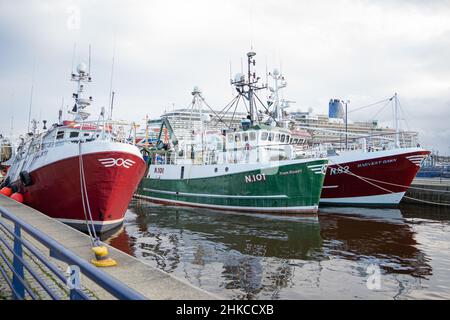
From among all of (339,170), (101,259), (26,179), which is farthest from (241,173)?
(101,259)

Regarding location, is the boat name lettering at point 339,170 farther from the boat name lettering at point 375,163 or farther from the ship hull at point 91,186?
the ship hull at point 91,186

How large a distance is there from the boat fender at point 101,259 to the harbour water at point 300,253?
8.37 ft

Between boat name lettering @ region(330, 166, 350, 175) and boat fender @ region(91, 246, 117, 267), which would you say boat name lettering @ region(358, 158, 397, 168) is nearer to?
boat name lettering @ region(330, 166, 350, 175)

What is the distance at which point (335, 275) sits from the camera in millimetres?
8289

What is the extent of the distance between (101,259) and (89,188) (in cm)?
699

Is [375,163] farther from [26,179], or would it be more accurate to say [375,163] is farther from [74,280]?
[74,280]

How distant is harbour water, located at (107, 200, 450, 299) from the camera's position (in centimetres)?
745

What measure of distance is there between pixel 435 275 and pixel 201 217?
11.5 meters

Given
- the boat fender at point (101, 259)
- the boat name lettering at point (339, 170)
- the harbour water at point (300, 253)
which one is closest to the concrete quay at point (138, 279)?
the boat fender at point (101, 259)

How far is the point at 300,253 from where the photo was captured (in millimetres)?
10344

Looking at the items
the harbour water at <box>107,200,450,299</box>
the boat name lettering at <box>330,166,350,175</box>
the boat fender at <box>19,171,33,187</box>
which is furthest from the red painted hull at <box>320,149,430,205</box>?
the boat fender at <box>19,171,33,187</box>

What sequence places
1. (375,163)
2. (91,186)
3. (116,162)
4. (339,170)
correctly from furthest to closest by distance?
(339,170) → (375,163) → (116,162) → (91,186)

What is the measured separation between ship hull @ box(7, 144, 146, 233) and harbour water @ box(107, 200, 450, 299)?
3.73 ft

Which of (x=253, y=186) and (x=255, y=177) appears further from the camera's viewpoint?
(x=253, y=186)
